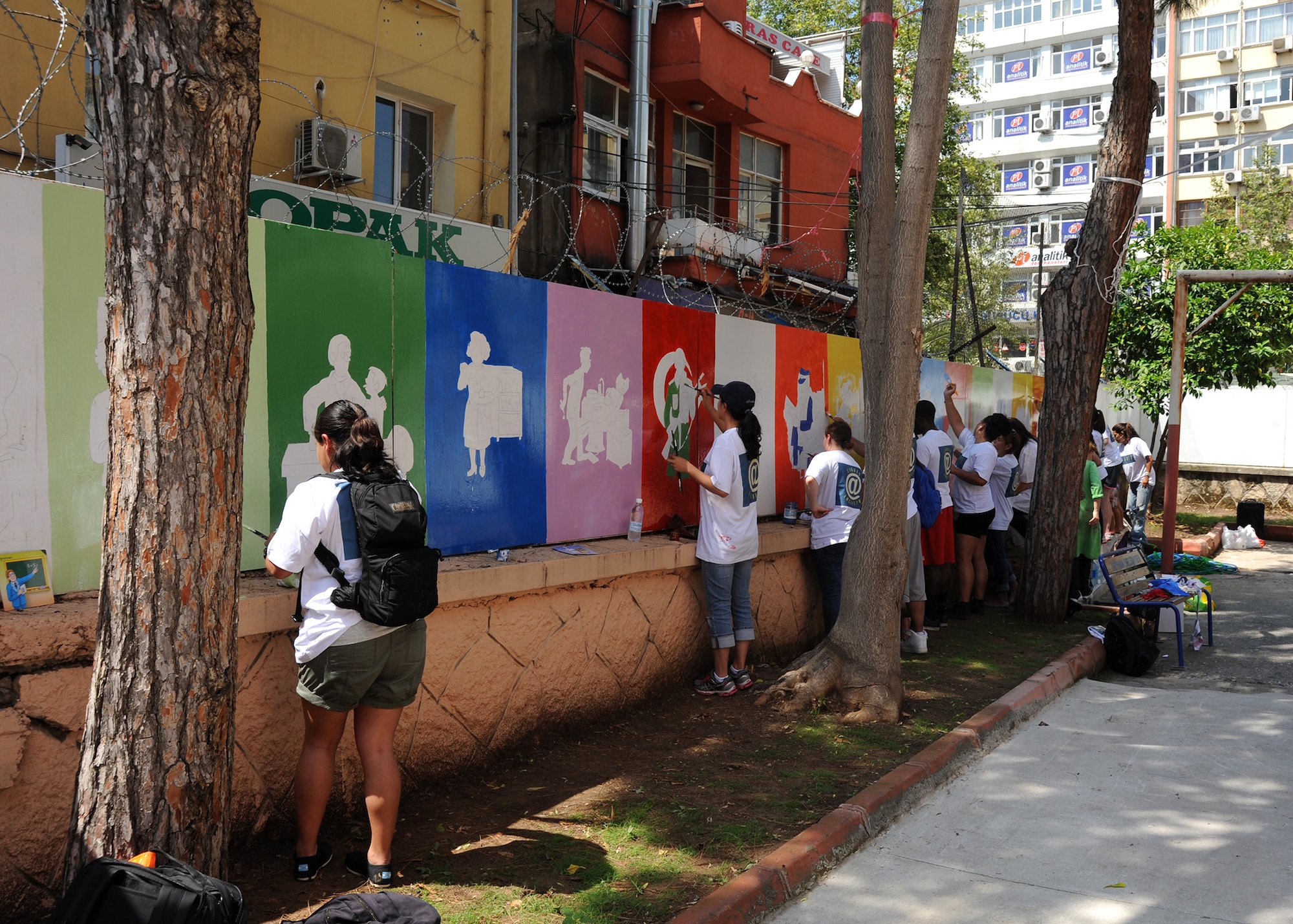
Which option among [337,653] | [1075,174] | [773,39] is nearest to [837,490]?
[337,653]

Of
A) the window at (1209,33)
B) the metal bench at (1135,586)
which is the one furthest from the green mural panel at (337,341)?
the window at (1209,33)

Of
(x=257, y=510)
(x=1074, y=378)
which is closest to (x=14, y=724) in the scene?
(x=257, y=510)

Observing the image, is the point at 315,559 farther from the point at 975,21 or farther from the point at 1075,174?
the point at 975,21

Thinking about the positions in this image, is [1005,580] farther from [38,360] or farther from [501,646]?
[38,360]

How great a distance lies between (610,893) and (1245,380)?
18688 mm

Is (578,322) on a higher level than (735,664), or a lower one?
higher

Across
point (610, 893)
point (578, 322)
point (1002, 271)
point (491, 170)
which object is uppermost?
point (1002, 271)

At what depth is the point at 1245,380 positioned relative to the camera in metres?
18.8

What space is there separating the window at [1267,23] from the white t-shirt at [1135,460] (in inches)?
1281

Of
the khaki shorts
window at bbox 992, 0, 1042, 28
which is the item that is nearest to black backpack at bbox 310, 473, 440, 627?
the khaki shorts

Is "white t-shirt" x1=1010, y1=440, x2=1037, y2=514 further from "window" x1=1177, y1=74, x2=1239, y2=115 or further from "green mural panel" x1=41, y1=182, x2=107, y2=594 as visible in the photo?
"window" x1=1177, y1=74, x2=1239, y2=115

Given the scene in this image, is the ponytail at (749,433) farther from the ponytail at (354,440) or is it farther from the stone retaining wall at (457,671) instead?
the ponytail at (354,440)

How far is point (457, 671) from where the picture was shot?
16.9ft

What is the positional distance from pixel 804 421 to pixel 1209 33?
41.5m
